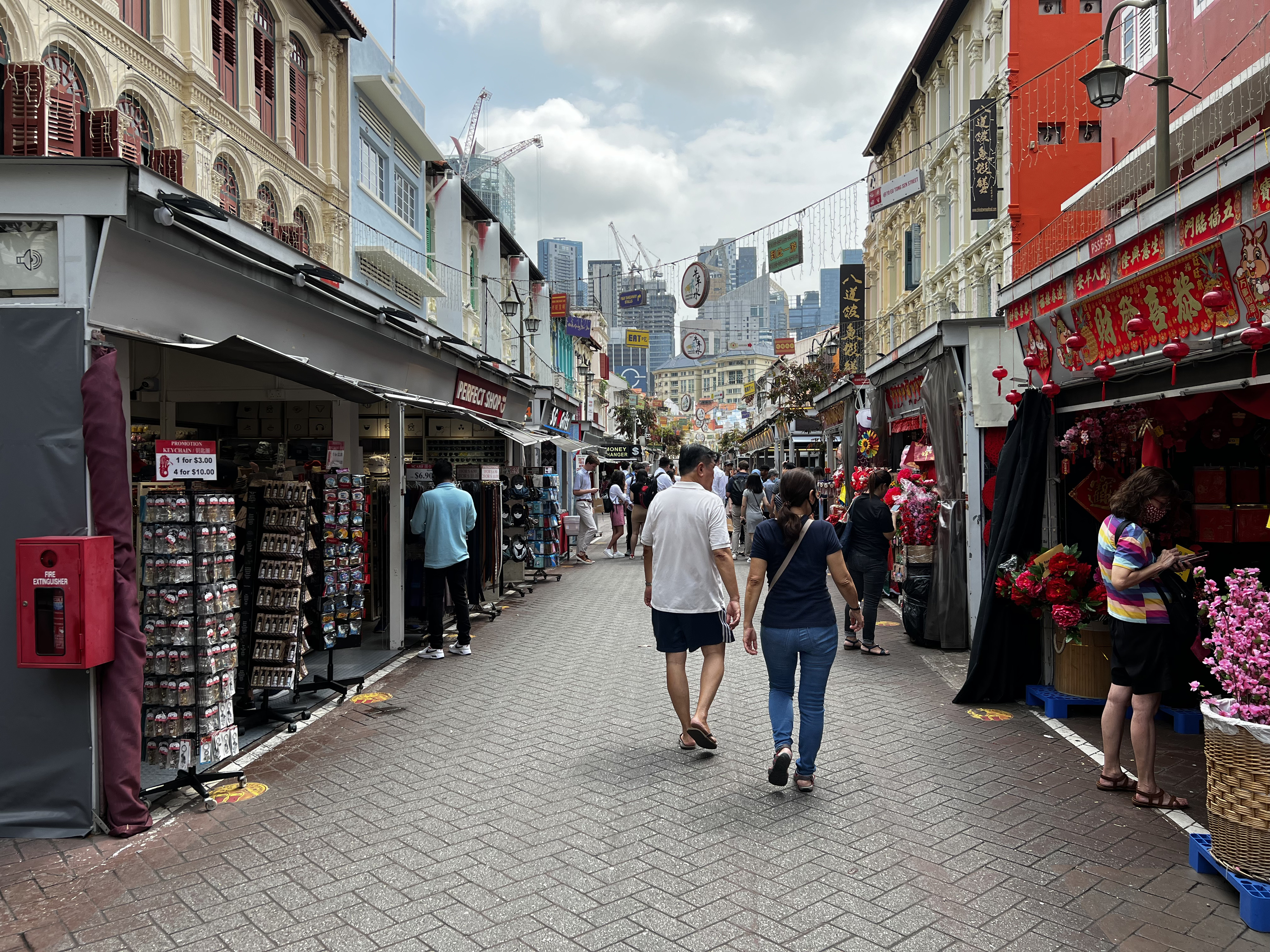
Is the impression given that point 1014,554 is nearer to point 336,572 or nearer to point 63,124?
point 336,572

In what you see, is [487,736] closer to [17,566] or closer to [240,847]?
[240,847]

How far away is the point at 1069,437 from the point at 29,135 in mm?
7289

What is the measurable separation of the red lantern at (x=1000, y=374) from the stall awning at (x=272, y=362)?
5.23 metres

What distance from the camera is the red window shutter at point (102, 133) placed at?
20.7 ft

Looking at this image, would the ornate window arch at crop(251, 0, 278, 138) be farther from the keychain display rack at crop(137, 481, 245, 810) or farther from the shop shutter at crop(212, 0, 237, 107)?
the keychain display rack at crop(137, 481, 245, 810)

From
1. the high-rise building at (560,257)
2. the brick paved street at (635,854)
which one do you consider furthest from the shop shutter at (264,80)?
the high-rise building at (560,257)

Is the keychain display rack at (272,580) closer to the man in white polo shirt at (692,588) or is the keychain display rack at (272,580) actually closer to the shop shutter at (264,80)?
the man in white polo shirt at (692,588)

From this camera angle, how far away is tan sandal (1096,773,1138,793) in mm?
4934

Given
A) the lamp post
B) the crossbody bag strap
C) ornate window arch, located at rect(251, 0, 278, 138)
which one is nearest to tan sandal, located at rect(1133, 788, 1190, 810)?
the crossbody bag strap

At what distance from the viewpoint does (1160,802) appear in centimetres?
468

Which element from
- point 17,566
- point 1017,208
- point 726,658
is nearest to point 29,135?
point 17,566

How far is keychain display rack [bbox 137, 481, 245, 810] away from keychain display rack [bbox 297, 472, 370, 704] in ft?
6.07

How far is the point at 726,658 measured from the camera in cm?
909

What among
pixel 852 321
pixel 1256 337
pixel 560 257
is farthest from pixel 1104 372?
pixel 560 257
